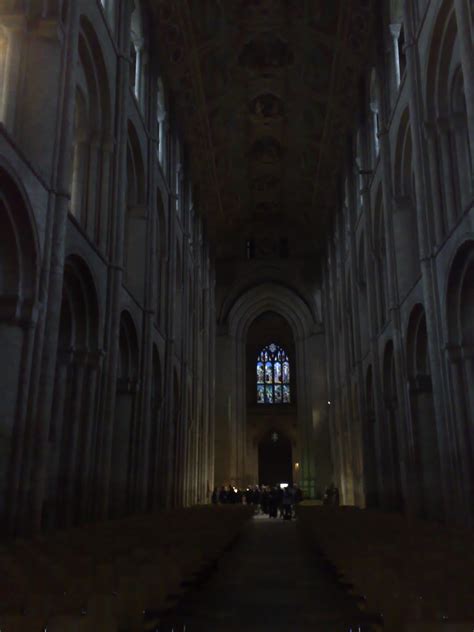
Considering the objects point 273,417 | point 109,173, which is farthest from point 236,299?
point 109,173

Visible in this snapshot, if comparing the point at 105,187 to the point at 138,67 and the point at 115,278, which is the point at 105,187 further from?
the point at 138,67

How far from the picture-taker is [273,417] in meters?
45.9

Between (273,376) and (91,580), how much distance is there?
42960mm

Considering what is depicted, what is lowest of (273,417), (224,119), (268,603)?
(268,603)

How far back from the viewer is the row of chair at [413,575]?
159 inches

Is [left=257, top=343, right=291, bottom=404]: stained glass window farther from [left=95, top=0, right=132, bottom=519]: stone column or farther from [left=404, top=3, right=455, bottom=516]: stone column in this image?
[left=404, top=3, right=455, bottom=516]: stone column

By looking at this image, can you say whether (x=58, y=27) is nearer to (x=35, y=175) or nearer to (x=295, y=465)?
(x=35, y=175)

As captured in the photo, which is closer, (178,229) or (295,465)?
(178,229)

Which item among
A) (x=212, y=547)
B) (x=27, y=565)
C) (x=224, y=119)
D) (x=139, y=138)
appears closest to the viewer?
(x=27, y=565)

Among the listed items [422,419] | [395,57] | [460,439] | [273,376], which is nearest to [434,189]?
[460,439]

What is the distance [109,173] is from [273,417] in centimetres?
3343

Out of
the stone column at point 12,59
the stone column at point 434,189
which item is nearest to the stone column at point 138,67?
the stone column at point 12,59

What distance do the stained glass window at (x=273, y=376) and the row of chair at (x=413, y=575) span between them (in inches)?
1485

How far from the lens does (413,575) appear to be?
524cm
